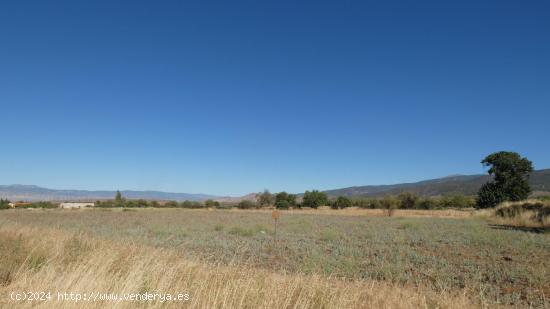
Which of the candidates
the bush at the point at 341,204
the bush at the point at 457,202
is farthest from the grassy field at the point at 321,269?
the bush at the point at 457,202

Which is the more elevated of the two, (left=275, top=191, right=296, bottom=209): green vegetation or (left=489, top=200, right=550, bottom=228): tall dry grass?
(left=275, top=191, right=296, bottom=209): green vegetation

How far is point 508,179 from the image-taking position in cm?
5284

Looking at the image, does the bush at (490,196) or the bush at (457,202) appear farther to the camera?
the bush at (457,202)

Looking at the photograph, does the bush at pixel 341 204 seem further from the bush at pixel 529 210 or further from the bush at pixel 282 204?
the bush at pixel 529 210

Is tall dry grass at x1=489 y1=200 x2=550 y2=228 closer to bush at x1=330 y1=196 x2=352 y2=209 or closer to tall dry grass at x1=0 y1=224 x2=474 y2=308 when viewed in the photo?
tall dry grass at x1=0 y1=224 x2=474 y2=308

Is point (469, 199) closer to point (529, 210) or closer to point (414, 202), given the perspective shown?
point (414, 202)

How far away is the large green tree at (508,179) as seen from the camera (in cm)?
5209

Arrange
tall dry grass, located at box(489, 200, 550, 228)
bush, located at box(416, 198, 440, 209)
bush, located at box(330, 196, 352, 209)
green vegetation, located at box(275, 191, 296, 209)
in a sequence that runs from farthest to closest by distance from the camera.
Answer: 1. green vegetation, located at box(275, 191, 296, 209)
2. bush, located at box(330, 196, 352, 209)
3. bush, located at box(416, 198, 440, 209)
4. tall dry grass, located at box(489, 200, 550, 228)

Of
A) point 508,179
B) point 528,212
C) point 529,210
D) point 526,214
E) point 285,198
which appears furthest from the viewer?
point 285,198

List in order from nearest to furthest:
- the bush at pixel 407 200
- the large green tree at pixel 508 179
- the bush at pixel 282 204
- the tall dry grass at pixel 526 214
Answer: the tall dry grass at pixel 526 214
the large green tree at pixel 508 179
the bush at pixel 407 200
the bush at pixel 282 204

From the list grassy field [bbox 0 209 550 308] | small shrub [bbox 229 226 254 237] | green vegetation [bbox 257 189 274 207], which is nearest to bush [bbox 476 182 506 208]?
grassy field [bbox 0 209 550 308]

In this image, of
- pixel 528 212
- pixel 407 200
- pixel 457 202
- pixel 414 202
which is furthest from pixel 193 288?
pixel 457 202

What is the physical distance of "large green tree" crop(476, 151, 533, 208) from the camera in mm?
52094

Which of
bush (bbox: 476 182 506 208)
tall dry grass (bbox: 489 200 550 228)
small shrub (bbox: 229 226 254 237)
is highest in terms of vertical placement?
bush (bbox: 476 182 506 208)
